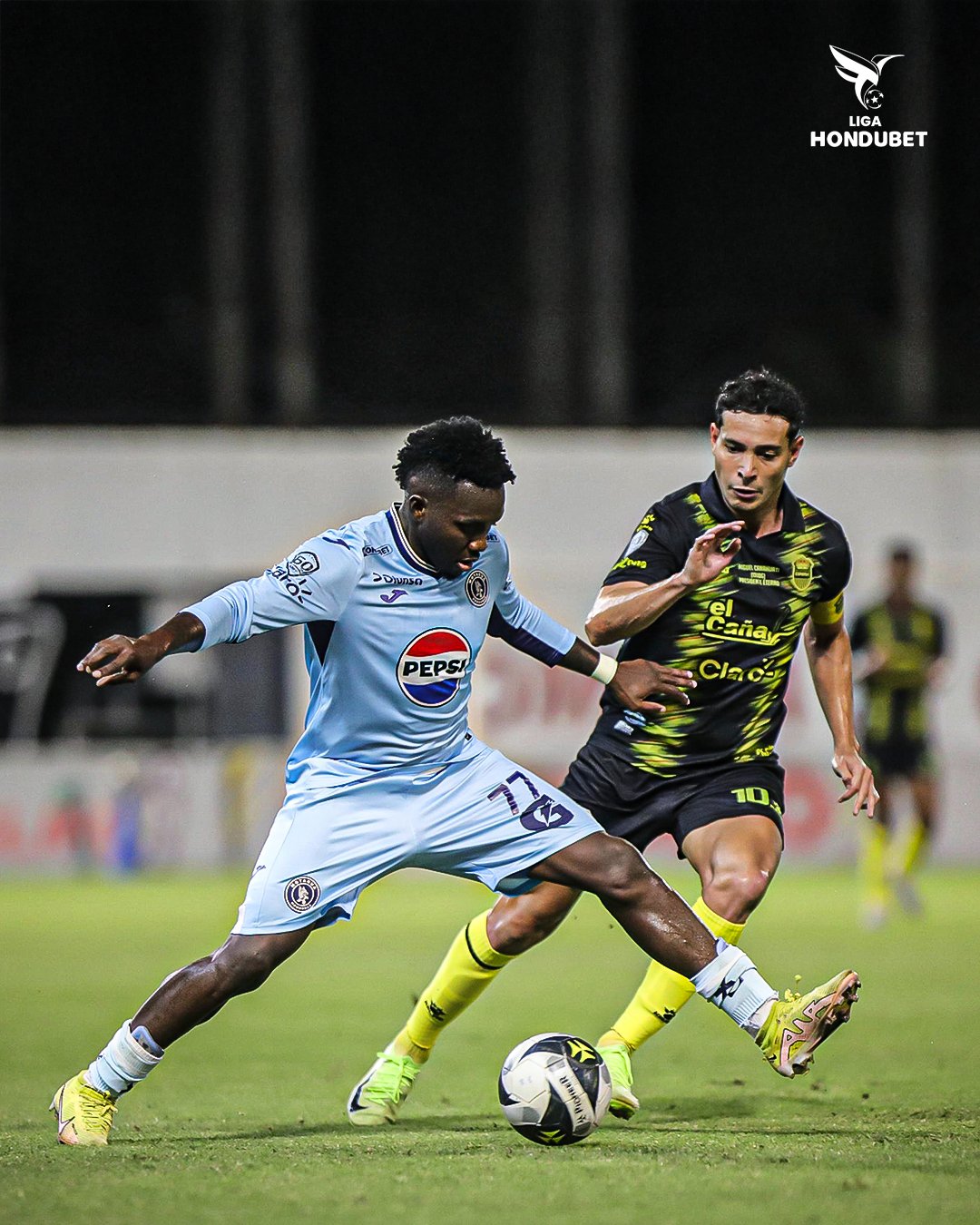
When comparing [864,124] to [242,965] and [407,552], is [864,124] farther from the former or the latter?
[242,965]

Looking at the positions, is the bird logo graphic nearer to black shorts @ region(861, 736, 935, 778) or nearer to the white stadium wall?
the white stadium wall

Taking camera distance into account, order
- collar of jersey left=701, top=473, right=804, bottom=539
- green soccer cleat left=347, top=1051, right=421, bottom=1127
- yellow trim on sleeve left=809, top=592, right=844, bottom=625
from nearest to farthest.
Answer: green soccer cleat left=347, top=1051, right=421, bottom=1127 < collar of jersey left=701, top=473, right=804, bottom=539 < yellow trim on sleeve left=809, top=592, right=844, bottom=625

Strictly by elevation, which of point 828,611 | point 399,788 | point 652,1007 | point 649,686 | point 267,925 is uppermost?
point 828,611

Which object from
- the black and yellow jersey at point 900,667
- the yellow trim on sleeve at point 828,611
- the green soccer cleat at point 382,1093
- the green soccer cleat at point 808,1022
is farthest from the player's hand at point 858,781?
the black and yellow jersey at point 900,667

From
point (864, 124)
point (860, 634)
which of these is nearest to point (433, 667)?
point (860, 634)

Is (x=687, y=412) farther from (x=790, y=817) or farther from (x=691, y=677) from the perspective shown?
(x=691, y=677)

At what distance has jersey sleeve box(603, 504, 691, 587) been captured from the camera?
233 inches

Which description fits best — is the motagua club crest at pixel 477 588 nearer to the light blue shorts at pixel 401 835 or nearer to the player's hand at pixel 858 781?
the light blue shorts at pixel 401 835

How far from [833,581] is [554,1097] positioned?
201cm

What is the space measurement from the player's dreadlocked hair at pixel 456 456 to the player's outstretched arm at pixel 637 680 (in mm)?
748

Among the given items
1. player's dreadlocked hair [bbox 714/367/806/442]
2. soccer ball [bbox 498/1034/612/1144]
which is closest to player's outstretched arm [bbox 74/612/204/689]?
soccer ball [bbox 498/1034/612/1144]

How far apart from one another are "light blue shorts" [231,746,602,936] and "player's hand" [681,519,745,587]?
0.78 m

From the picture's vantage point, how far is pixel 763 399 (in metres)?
5.80

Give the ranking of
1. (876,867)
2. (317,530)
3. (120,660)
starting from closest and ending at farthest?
(120,660)
(876,867)
(317,530)
